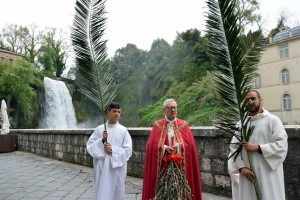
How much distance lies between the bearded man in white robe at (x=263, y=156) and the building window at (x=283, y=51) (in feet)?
108

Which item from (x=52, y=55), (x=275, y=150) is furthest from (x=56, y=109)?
(x=275, y=150)

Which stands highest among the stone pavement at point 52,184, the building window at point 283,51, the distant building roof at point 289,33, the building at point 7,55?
the building at point 7,55

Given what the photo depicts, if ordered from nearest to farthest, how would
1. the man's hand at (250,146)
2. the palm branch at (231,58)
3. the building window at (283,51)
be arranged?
the palm branch at (231,58)
the man's hand at (250,146)
the building window at (283,51)

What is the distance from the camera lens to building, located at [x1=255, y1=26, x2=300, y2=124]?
104 feet

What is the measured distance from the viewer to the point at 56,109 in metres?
32.4

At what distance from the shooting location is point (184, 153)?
3.72 metres

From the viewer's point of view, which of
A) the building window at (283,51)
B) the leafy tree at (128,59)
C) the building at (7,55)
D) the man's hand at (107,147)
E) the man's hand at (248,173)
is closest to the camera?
the man's hand at (248,173)

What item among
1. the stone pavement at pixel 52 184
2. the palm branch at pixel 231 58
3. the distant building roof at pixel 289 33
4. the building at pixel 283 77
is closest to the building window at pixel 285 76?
the building at pixel 283 77

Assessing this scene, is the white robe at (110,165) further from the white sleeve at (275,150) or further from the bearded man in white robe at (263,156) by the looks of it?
the white sleeve at (275,150)

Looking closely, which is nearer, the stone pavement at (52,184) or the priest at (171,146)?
the priest at (171,146)

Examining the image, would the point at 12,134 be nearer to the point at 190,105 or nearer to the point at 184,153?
the point at 184,153

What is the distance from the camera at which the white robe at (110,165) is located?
12.8ft

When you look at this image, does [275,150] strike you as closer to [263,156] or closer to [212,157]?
[263,156]

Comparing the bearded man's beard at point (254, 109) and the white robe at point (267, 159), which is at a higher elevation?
the bearded man's beard at point (254, 109)
